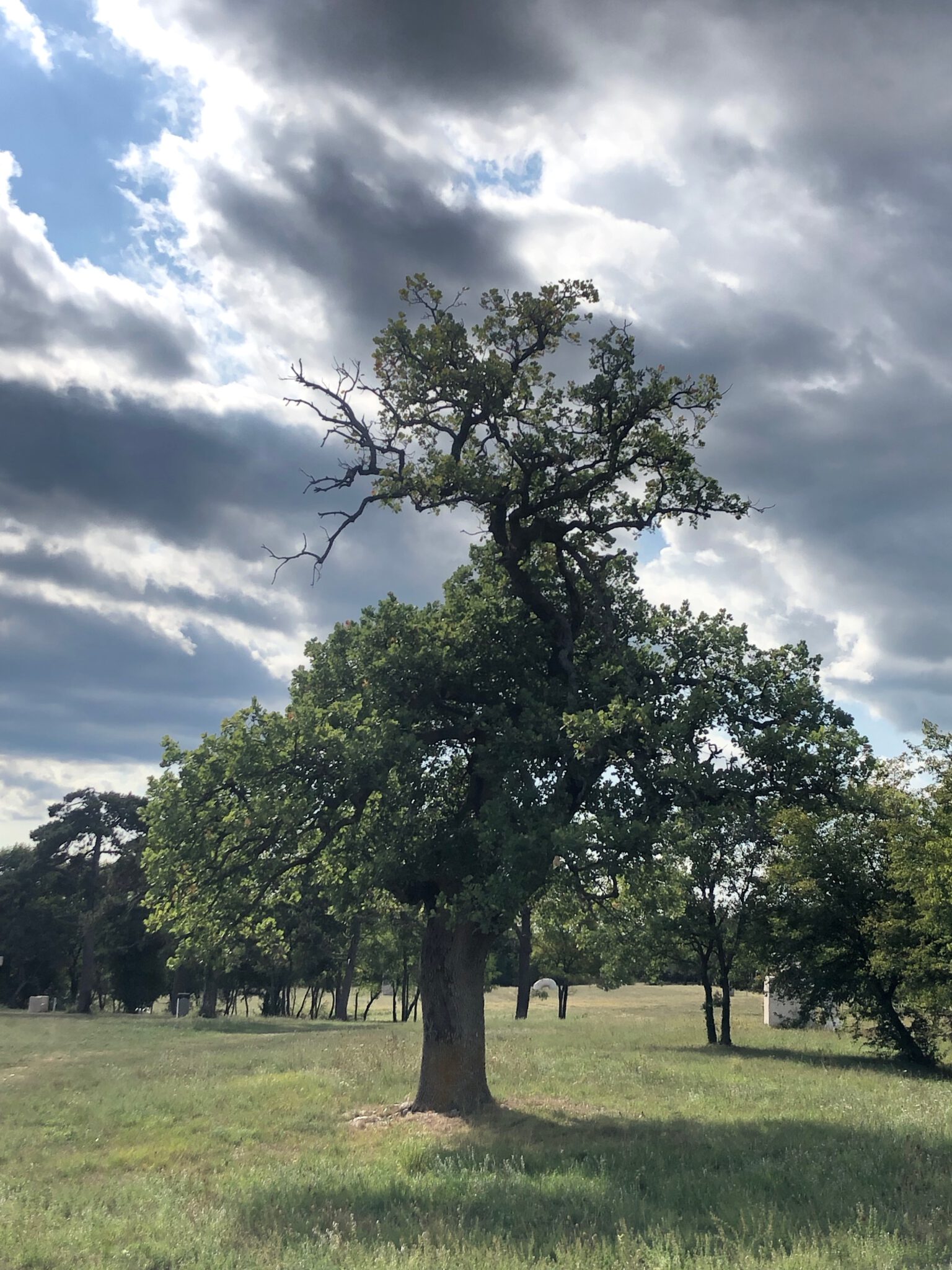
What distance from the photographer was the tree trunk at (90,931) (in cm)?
6469

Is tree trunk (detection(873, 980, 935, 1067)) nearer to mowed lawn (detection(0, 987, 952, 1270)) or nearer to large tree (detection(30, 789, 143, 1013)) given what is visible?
mowed lawn (detection(0, 987, 952, 1270))

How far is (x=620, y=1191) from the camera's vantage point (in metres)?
12.2

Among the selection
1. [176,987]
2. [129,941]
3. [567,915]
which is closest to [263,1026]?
[176,987]

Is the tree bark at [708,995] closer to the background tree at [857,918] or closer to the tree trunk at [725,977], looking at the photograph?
the tree trunk at [725,977]

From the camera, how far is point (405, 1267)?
894cm

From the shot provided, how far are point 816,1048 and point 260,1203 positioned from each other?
31.3 m

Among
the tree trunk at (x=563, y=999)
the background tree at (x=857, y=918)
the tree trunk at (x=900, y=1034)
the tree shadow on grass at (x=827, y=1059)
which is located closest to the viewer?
the tree shadow on grass at (x=827, y=1059)

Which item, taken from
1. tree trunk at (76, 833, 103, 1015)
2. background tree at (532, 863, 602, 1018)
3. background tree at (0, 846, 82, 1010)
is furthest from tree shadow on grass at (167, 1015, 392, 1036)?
background tree at (532, 863, 602, 1018)

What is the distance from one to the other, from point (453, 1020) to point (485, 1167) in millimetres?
5561

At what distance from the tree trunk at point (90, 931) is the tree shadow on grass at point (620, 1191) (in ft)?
181

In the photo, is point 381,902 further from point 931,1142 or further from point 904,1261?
point 904,1261

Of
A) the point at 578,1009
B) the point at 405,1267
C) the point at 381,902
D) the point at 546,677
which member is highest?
the point at 546,677

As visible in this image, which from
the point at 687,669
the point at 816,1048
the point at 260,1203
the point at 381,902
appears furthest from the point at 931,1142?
the point at 816,1048

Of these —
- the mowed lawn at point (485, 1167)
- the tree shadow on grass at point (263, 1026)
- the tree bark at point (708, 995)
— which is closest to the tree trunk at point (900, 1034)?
the mowed lawn at point (485, 1167)
